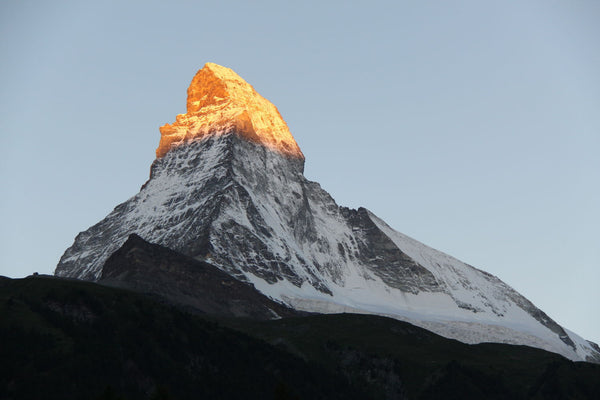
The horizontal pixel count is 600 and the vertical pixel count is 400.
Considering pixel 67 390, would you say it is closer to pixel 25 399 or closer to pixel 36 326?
pixel 25 399

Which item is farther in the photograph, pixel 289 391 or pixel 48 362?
pixel 48 362

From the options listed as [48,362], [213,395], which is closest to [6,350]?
[48,362]

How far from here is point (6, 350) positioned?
183250 mm

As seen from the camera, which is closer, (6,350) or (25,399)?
(25,399)

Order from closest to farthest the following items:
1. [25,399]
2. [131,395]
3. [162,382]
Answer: [25,399] → [131,395] → [162,382]

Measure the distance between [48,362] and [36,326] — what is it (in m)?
17.1

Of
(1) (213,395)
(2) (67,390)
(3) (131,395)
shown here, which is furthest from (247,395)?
(2) (67,390)

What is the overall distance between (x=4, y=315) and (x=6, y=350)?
17667 millimetres

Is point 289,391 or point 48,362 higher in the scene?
point 289,391

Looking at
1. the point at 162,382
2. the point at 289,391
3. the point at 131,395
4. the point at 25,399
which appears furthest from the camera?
the point at 162,382

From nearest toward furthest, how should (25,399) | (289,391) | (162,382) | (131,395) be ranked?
(289,391) < (25,399) < (131,395) < (162,382)

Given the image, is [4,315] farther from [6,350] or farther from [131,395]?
[131,395]

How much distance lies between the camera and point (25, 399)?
550 ft

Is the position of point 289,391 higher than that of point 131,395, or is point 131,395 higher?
point 289,391
